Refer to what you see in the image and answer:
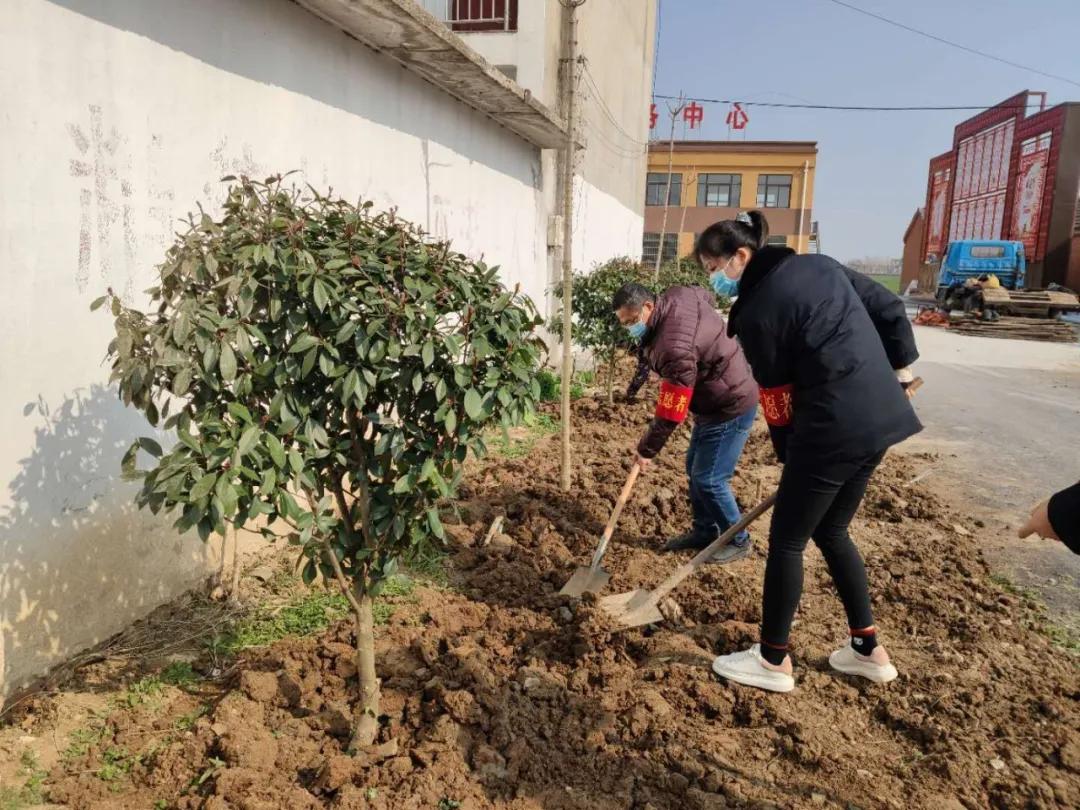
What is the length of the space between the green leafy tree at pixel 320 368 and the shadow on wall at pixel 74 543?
33.8 inches

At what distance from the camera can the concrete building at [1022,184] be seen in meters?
25.2

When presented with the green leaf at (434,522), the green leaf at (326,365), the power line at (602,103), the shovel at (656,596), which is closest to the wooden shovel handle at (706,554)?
the shovel at (656,596)

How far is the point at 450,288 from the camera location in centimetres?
217

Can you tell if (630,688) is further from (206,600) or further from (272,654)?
(206,600)

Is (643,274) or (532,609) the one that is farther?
(643,274)

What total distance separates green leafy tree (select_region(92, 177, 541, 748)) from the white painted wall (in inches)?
32.3

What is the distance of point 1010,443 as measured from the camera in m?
7.04

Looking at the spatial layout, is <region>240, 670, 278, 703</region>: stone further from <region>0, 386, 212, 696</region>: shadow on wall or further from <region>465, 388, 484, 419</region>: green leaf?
<region>465, 388, 484, 419</region>: green leaf

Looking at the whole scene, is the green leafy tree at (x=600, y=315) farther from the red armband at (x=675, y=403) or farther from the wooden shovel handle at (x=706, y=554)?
the wooden shovel handle at (x=706, y=554)

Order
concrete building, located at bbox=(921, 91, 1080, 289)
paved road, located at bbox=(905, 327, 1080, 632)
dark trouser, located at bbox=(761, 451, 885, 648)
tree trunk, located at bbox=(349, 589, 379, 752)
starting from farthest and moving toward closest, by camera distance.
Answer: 1. concrete building, located at bbox=(921, 91, 1080, 289)
2. paved road, located at bbox=(905, 327, 1080, 632)
3. dark trouser, located at bbox=(761, 451, 885, 648)
4. tree trunk, located at bbox=(349, 589, 379, 752)

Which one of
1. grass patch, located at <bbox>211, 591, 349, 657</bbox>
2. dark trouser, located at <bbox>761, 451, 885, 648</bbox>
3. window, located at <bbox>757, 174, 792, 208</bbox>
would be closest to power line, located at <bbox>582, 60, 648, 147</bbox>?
grass patch, located at <bbox>211, 591, 349, 657</bbox>

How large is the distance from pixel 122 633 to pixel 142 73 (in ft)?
7.24

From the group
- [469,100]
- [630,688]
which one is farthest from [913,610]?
[469,100]

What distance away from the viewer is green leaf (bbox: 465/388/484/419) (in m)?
2.06
